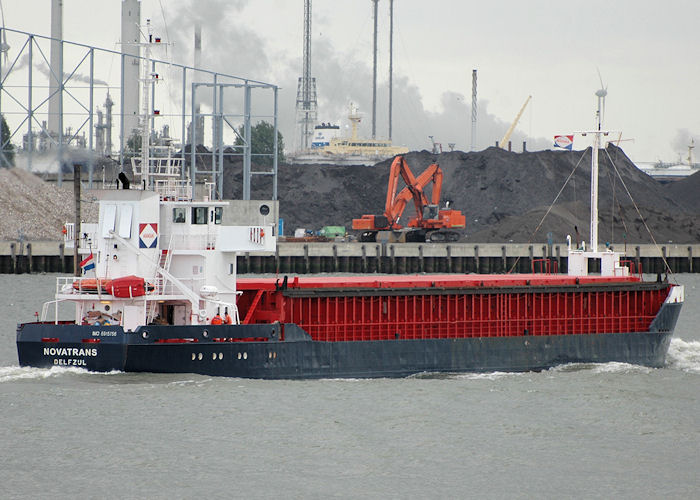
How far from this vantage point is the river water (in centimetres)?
2083

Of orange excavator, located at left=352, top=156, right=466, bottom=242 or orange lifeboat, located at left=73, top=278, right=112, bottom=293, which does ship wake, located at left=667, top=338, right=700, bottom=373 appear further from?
orange excavator, located at left=352, top=156, right=466, bottom=242

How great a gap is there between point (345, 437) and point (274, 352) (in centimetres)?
626

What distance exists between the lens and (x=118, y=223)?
96.9 feet

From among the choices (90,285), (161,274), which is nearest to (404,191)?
(161,274)

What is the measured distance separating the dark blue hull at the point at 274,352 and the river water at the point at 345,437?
464 millimetres

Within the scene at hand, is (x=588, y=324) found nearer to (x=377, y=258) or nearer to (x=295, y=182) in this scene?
(x=377, y=258)

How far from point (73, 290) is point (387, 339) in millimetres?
9610

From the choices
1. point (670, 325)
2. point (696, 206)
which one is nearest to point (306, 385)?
point (670, 325)

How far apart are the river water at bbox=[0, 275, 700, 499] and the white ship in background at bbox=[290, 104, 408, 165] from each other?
427 feet

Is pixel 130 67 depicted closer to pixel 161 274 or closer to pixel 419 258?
pixel 419 258

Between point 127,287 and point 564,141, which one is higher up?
point 564,141

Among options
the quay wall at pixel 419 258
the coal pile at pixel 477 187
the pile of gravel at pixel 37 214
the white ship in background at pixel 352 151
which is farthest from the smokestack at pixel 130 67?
the white ship in background at pixel 352 151

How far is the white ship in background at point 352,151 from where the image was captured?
161250 mm

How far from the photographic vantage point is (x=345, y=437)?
2420 centimetres
